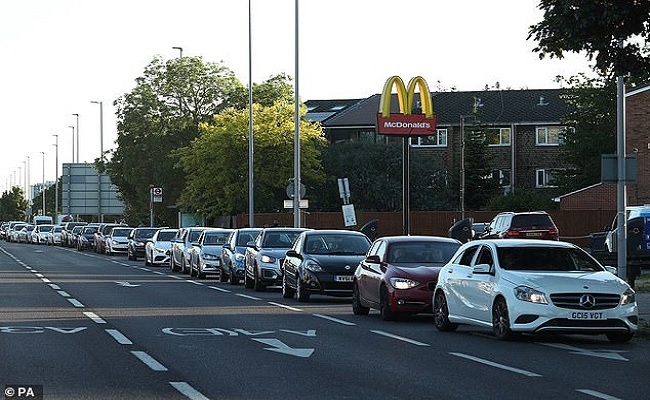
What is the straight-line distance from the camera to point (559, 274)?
18578 millimetres

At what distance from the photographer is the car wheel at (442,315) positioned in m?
20.2

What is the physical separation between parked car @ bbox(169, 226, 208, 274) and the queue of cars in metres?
8.96

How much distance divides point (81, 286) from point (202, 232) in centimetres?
995

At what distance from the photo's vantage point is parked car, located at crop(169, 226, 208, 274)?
44.5m

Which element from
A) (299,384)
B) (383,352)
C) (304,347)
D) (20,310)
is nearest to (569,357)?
(383,352)

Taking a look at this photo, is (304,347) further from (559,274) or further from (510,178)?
(510,178)

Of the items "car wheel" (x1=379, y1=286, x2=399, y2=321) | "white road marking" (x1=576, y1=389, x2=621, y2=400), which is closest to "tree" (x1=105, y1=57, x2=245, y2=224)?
"car wheel" (x1=379, y1=286, x2=399, y2=321)

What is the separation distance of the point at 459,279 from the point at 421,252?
3816 millimetres

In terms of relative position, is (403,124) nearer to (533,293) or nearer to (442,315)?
(442,315)

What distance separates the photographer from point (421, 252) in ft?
78.0

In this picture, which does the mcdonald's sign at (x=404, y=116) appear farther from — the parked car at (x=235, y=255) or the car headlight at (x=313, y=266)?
the car headlight at (x=313, y=266)

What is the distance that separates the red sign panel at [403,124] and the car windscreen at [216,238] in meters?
5.98

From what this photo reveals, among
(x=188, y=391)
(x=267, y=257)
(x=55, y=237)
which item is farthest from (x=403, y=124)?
(x=55, y=237)

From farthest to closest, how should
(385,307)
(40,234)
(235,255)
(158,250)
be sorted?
(40,234)
(158,250)
(235,255)
(385,307)
